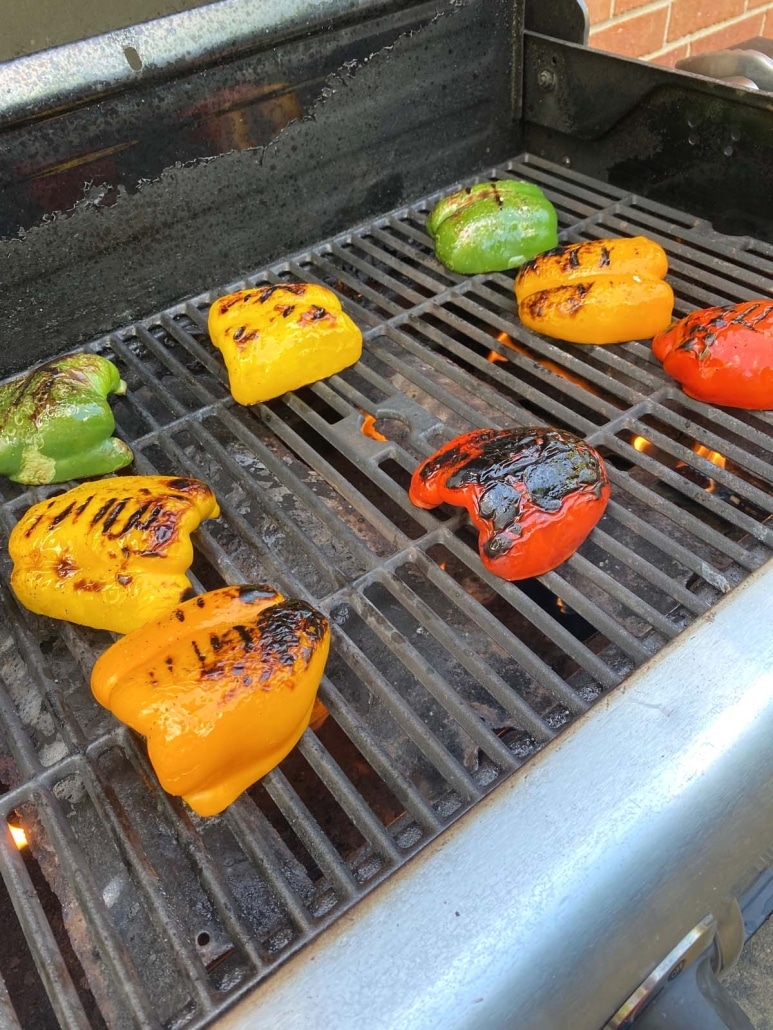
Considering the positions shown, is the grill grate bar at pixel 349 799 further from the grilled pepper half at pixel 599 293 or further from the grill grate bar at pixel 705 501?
the grilled pepper half at pixel 599 293

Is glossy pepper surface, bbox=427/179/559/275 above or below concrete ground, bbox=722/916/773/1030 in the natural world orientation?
above

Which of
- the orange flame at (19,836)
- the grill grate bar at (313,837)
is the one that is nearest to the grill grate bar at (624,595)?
the grill grate bar at (313,837)

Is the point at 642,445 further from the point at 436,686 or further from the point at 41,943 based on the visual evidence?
the point at 41,943

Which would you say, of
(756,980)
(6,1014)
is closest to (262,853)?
(6,1014)

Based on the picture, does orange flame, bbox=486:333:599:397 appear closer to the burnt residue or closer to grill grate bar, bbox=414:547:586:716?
the burnt residue

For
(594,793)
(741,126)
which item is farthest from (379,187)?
(594,793)

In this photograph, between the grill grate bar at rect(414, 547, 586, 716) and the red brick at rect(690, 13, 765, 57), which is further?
the red brick at rect(690, 13, 765, 57)

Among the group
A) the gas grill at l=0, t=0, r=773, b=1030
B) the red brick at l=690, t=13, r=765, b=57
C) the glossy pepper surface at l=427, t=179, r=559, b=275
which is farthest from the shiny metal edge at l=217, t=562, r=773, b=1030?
the red brick at l=690, t=13, r=765, b=57
